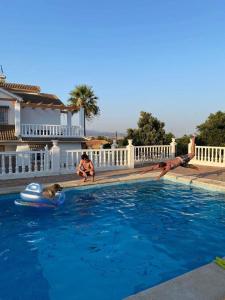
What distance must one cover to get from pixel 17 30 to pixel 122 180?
11780 mm

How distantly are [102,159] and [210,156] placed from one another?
744 cm

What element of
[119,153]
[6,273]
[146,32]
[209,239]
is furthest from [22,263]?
[146,32]

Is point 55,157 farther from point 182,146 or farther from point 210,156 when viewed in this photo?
point 182,146

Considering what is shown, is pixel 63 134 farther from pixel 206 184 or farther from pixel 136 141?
pixel 206 184

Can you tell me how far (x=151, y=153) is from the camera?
19.0 m

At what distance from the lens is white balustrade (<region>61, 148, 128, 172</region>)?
47.2 feet

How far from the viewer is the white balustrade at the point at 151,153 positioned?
18.5 meters

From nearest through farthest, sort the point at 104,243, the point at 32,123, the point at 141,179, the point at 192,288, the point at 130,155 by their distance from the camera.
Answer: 1. the point at 192,288
2. the point at 104,243
3. the point at 141,179
4. the point at 130,155
5. the point at 32,123

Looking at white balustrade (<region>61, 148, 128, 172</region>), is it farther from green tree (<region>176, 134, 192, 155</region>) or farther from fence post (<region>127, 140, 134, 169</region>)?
green tree (<region>176, 134, 192, 155</region>)

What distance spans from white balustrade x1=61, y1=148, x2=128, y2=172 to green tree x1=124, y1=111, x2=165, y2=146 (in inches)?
370

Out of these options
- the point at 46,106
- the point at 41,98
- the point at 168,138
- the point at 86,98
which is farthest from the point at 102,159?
the point at 86,98

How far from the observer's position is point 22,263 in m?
5.41

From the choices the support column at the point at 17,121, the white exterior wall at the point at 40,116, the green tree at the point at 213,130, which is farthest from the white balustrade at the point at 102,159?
the white exterior wall at the point at 40,116

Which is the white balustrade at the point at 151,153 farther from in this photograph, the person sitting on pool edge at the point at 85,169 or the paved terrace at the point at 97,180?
the person sitting on pool edge at the point at 85,169
